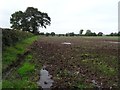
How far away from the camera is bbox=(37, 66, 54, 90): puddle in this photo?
14780 millimetres

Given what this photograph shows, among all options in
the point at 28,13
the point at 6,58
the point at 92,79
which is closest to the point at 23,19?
the point at 28,13

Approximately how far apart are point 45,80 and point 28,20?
105m

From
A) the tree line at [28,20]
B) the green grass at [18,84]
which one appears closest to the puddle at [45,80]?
the green grass at [18,84]

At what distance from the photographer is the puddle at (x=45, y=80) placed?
582 inches

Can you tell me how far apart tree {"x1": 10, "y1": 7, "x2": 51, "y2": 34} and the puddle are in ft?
325

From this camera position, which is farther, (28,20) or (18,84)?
(28,20)

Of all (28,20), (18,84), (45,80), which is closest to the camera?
(18,84)

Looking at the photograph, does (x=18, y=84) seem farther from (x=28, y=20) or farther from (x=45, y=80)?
(x=28, y=20)

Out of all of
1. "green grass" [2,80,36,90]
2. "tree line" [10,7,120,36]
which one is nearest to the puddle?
"green grass" [2,80,36,90]

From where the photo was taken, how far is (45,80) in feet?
52.9

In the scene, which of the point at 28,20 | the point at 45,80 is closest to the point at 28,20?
the point at 28,20

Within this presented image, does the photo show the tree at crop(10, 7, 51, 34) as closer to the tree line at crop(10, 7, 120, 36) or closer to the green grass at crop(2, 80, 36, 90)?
the tree line at crop(10, 7, 120, 36)

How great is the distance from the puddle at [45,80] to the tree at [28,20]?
98.9 metres

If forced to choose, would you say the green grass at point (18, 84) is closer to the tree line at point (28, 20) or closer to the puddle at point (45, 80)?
the puddle at point (45, 80)
